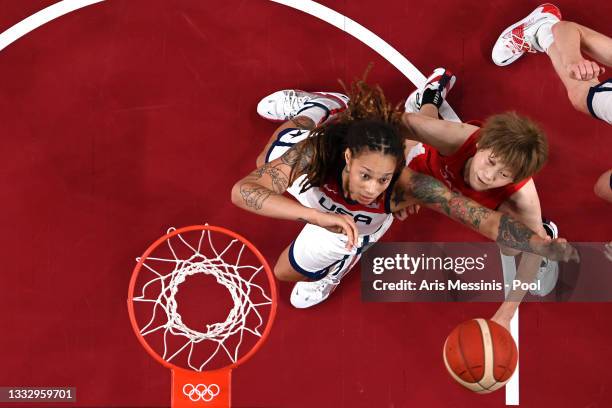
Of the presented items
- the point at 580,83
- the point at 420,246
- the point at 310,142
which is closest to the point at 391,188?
the point at 310,142

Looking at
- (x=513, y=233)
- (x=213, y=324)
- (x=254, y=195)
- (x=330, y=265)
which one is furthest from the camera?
(x=213, y=324)

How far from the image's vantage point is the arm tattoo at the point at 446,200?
368cm

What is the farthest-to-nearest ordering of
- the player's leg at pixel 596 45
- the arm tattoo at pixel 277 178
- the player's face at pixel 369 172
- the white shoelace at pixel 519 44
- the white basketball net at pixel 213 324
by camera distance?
the white shoelace at pixel 519 44 < the white basketball net at pixel 213 324 < the player's leg at pixel 596 45 < the arm tattoo at pixel 277 178 < the player's face at pixel 369 172

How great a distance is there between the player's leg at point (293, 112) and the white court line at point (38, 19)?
1370mm

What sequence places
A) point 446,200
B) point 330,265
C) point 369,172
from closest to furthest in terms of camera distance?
point 369,172
point 446,200
point 330,265

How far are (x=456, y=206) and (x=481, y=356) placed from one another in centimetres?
79

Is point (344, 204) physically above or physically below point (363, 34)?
below

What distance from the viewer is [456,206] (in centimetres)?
371

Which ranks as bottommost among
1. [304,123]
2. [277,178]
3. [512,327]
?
[512,327]

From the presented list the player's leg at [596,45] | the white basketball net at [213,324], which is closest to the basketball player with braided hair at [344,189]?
the white basketball net at [213,324]

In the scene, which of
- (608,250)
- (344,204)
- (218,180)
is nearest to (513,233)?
(344,204)

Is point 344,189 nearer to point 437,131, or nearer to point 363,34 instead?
point 437,131

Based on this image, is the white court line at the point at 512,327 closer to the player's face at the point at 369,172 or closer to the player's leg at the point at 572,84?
the player's leg at the point at 572,84

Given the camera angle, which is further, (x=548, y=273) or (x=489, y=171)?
(x=548, y=273)
